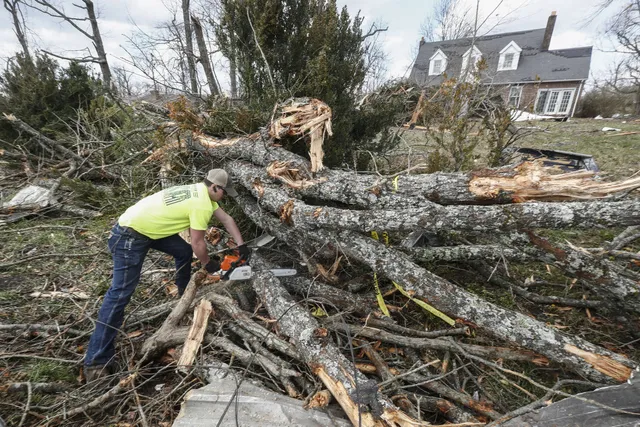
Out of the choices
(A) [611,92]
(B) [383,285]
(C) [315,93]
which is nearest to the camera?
(B) [383,285]

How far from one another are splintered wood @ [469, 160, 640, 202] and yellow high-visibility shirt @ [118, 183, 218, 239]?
2.19m

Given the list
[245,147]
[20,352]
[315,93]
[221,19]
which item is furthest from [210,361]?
[221,19]

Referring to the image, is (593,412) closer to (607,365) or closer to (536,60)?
(607,365)

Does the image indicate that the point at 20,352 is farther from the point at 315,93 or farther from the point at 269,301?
the point at 315,93

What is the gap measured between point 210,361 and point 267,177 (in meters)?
1.86

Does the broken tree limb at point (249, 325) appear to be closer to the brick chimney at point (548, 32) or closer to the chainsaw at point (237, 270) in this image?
the chainsaw at point (237, 270)

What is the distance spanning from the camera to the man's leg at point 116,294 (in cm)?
234

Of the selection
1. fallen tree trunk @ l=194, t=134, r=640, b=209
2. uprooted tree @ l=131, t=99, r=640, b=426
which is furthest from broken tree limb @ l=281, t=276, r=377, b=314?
fallen tree trunk @ l=194, t=134, r=640, b=209

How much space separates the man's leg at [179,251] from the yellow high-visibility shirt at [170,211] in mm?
303

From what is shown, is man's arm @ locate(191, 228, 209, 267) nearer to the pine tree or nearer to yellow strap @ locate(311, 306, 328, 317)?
yellow strap @ locate(311, 306, 328, 317)

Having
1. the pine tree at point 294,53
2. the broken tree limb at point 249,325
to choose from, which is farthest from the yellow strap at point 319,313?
the pine tree at point 294,53

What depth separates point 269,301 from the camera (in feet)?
8.50

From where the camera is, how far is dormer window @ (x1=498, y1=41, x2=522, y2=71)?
19.3 metres

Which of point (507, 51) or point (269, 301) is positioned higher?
point (507, 51)
